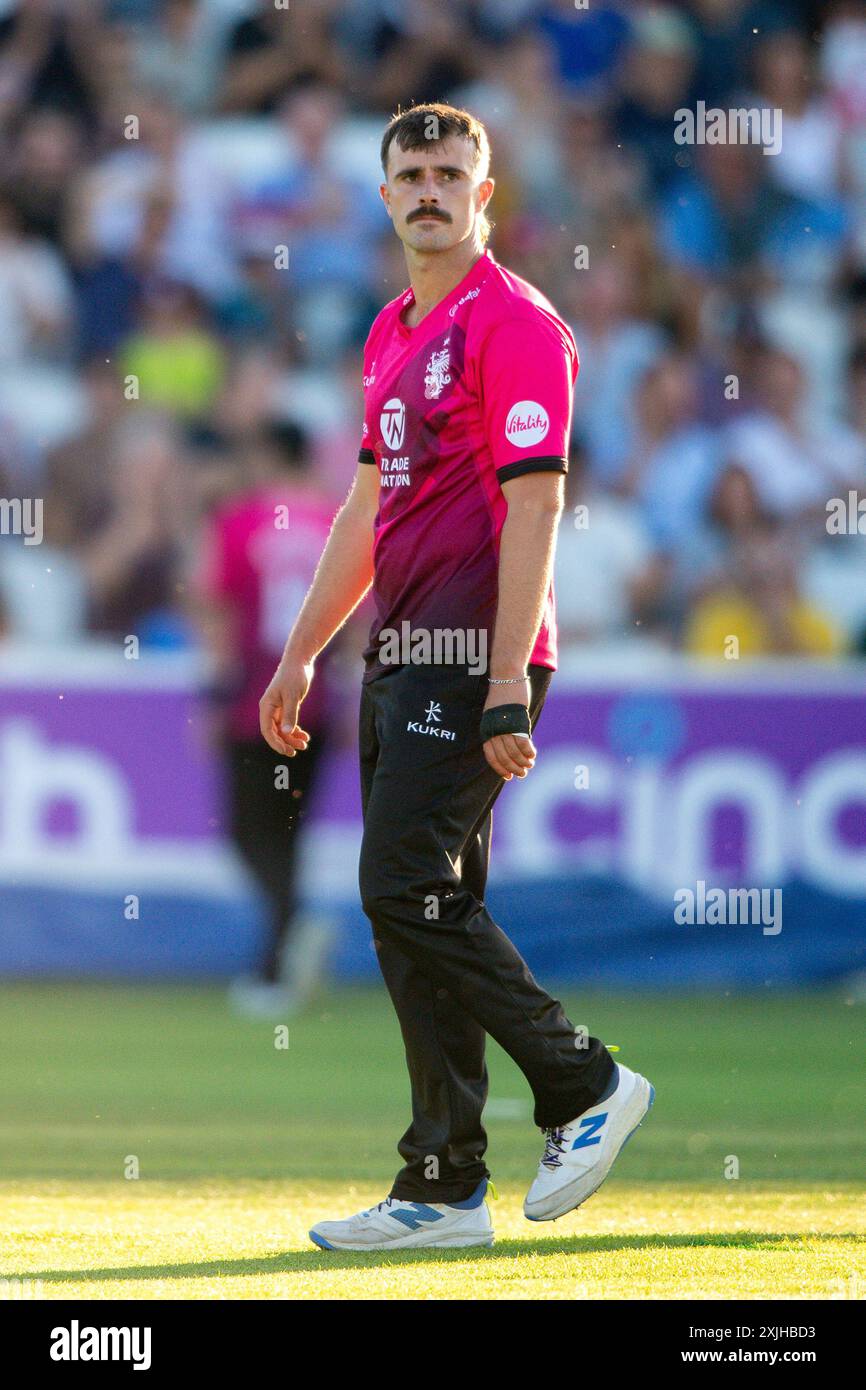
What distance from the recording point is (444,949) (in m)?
4.50

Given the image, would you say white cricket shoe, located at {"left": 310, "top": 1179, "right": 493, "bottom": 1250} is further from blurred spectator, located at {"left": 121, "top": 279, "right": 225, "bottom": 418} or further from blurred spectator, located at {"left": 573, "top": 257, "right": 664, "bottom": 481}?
blurred spectator, located at {"left": 573, "top": 257, "right": 664, "bottom": 481}

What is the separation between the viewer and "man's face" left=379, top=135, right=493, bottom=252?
465 cm

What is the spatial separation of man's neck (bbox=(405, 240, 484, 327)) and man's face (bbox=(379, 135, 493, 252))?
26mm

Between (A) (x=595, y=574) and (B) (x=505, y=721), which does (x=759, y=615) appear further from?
(B) (x=505, y=721)

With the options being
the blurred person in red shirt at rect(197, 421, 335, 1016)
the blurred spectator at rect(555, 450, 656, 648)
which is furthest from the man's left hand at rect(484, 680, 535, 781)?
the blurred spectator at rect(555, 450, 656, 648)

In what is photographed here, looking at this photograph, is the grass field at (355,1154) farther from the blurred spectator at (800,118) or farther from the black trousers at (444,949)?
the blurred spectator at (800,118)

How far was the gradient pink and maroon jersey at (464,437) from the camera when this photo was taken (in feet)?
14.7

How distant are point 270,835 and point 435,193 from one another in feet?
16.9

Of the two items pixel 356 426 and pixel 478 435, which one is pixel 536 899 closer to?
pixel 356 426

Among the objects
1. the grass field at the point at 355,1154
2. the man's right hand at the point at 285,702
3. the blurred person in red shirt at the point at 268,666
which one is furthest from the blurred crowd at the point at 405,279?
the man's right hand at the point at 285,702

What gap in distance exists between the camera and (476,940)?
452cm

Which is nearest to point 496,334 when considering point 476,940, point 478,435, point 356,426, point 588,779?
point 478,435

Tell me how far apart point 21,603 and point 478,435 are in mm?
7129

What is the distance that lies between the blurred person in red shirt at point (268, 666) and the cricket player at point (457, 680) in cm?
475
